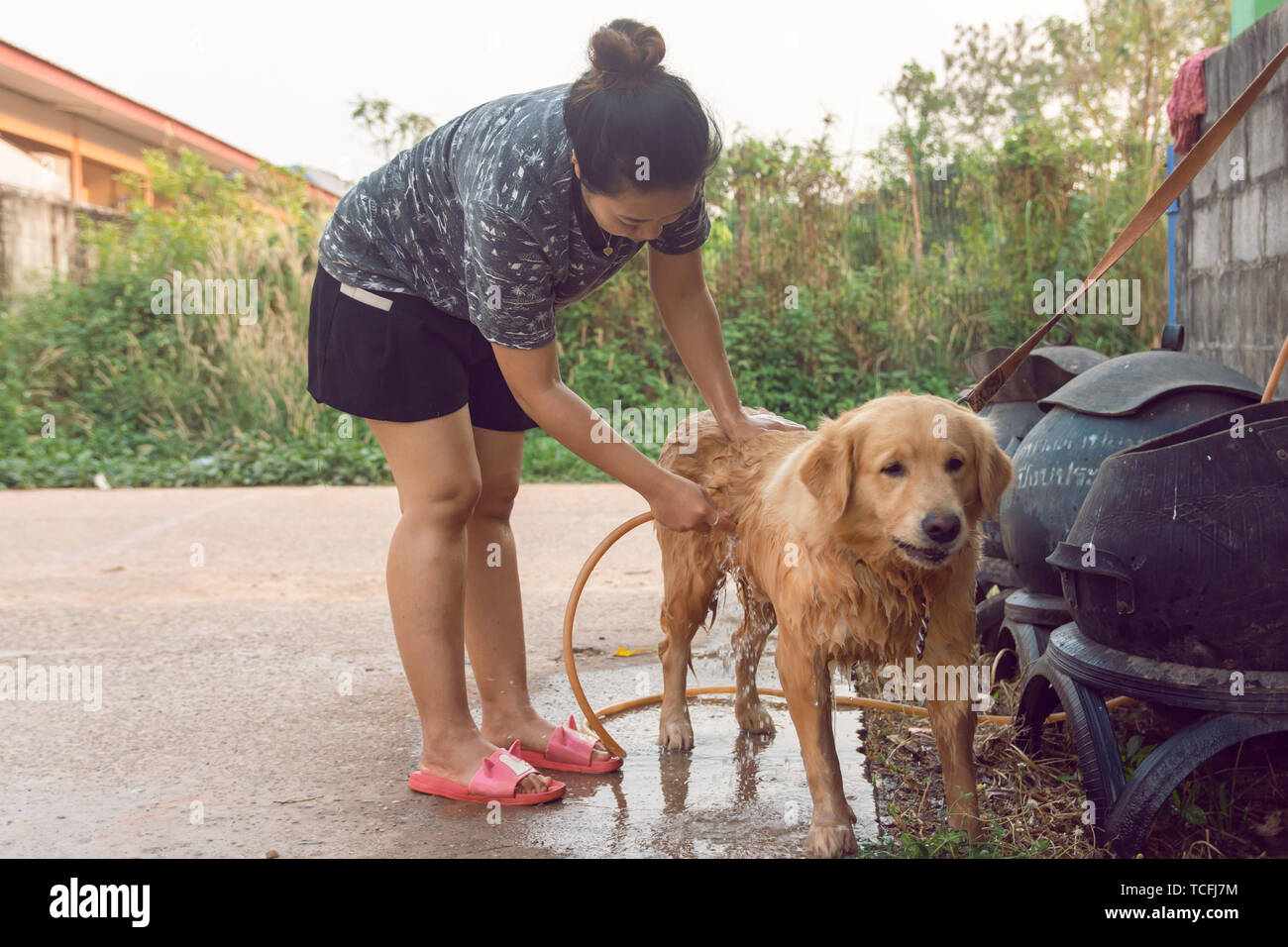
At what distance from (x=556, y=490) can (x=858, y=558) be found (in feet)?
20.8

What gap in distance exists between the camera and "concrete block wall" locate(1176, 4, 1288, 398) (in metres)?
4.58

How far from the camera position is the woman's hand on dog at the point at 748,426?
3.36 meters

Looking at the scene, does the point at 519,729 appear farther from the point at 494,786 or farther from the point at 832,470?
the point at 832,470

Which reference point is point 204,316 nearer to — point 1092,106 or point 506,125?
point 506,125

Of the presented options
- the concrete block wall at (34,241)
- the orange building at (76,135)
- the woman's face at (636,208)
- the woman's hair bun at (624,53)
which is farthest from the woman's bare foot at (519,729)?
the orange building at (76,135)

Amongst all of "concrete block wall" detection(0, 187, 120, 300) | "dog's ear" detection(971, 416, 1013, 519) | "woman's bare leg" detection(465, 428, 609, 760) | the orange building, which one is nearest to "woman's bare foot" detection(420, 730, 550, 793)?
"woman's bare leg" detection(465, 428, 609, 760)

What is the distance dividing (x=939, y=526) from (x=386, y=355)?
4.92ft

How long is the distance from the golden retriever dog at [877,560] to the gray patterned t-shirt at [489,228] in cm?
78

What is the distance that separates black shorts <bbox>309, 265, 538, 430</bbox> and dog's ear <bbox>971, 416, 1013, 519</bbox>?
139cm

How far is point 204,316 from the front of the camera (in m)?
11.3

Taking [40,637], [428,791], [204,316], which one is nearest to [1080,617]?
[428,791]

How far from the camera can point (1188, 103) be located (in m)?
5.50

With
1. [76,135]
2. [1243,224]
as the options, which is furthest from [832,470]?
[76,135]

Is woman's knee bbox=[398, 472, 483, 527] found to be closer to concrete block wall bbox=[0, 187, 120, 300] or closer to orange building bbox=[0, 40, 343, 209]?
concrete block wall bbox=[0, 187, 120, 300]
